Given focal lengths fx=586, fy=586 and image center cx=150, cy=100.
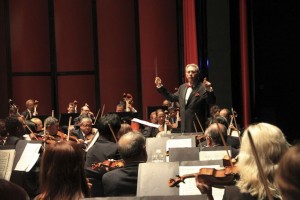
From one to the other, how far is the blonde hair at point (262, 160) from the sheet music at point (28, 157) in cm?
264

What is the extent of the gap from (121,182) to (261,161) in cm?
137

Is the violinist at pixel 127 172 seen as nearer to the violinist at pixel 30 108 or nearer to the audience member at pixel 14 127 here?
the audience member at pixel 14 127

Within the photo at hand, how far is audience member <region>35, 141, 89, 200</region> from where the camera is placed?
2.71m

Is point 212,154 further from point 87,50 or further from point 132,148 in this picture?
point 87,50

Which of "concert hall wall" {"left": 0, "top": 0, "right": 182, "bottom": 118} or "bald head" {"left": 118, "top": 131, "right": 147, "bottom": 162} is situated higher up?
"concert hall wall" {"left": 0, "top": 0, "right": 182, "bottom": 118}

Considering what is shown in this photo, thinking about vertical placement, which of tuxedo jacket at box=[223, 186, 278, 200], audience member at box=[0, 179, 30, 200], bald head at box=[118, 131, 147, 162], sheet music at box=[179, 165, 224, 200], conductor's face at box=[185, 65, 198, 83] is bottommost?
sheet music at box=[179, 165, 224, 200]

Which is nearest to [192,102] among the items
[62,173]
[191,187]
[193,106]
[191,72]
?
[193,106]

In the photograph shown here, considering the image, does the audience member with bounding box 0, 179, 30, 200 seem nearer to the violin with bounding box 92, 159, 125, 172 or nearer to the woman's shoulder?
the woman's shoulder

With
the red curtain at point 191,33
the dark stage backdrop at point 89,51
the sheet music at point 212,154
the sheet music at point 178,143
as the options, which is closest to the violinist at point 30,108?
the dark stage backdrop at point 89,51

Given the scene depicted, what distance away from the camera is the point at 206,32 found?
997cm

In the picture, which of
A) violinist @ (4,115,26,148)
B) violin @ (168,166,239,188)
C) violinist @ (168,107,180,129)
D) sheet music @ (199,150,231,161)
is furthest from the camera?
violinist @ (168,107,180,129)

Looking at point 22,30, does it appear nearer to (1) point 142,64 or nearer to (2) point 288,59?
(1) point 142,64

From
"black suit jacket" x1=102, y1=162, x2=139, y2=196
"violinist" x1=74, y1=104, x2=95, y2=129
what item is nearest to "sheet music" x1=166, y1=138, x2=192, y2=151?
"black suit jacket" x1=102, y1=162, x2=139, y2=196

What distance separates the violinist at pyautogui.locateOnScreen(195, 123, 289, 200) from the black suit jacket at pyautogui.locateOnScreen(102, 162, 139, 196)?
4.00 ft
